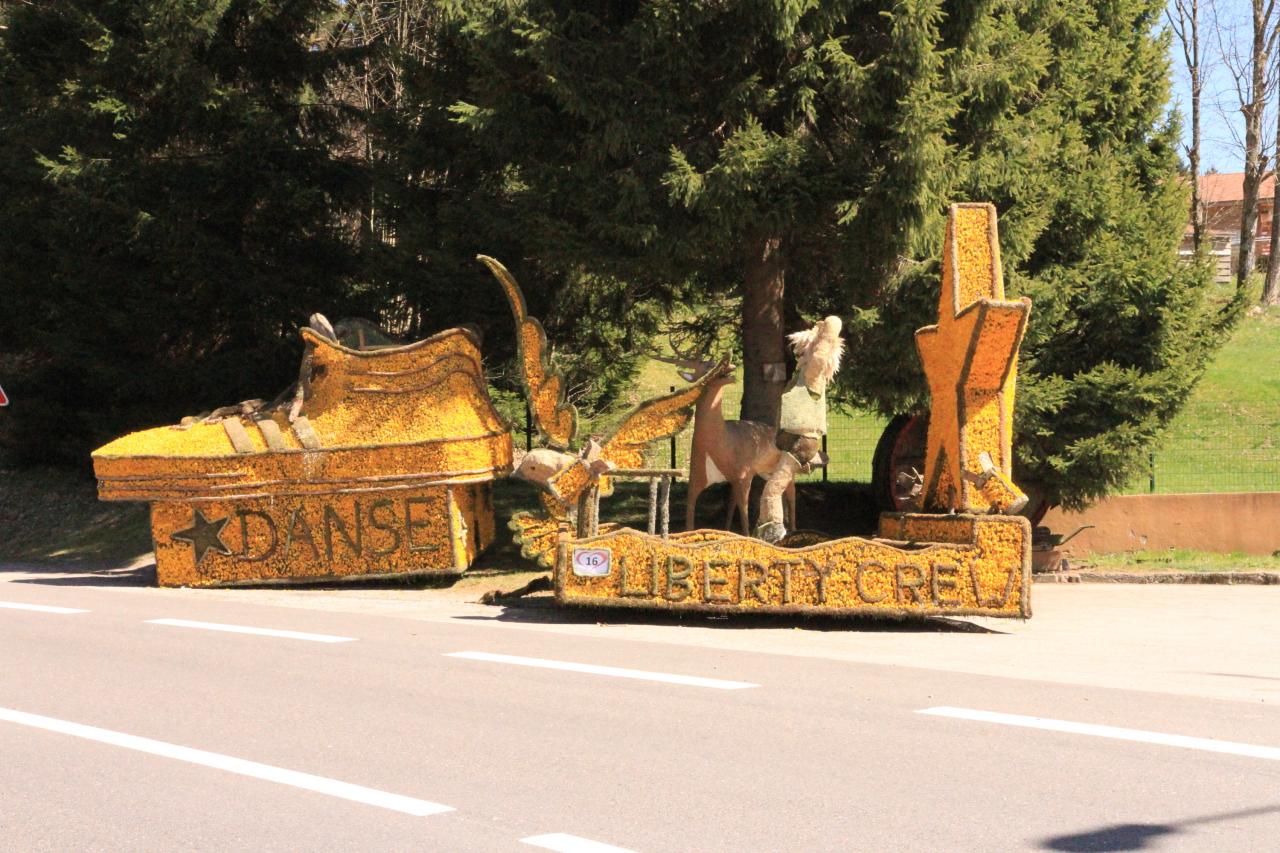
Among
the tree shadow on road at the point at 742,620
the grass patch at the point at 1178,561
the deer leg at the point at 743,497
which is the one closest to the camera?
the tree shadow on road at the point at 742,620

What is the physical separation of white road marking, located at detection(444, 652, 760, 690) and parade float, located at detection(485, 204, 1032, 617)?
257 cm

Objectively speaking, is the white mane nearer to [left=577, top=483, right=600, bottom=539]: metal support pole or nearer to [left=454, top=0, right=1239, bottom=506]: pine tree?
[left=454, top=0, right=1239, bottom=506]: pine tree

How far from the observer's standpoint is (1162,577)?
17.4m

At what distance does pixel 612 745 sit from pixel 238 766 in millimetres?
1825

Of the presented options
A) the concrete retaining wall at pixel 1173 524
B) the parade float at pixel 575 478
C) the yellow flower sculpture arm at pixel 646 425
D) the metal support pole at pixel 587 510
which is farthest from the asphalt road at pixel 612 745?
the concrete retaining wall at pixel 1173 524

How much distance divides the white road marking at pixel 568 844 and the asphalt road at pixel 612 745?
0.03 metres

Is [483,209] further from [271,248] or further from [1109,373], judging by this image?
[1109,373]

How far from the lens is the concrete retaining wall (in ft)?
65.2

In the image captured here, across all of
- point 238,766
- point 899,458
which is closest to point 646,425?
point 899,458

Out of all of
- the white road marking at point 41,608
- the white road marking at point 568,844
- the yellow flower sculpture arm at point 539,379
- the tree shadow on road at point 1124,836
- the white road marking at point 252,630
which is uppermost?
the yellow flower sculpture arm at point 539,379

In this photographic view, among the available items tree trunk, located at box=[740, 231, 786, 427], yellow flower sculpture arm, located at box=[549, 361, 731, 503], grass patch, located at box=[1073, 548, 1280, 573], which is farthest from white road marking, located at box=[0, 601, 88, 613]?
grass patch, located at box=[1073, 548, 1280, 573]

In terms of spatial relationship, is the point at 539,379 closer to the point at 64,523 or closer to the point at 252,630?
the point at 252,630

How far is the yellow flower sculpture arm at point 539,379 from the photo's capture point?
50.2 feet

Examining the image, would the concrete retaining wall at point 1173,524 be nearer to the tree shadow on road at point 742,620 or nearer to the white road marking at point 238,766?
the tree shadow on road at point 742,620
